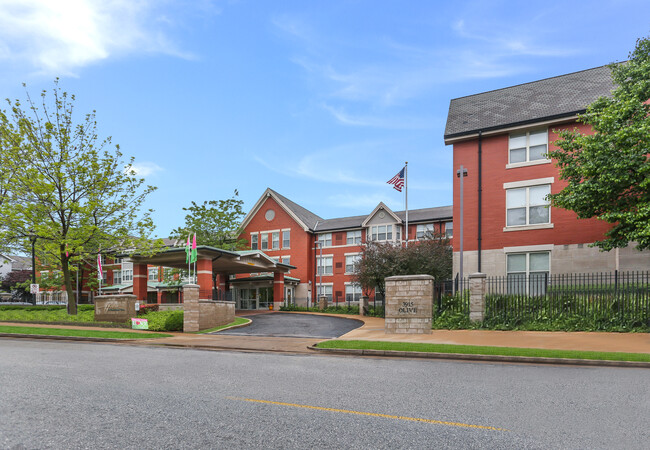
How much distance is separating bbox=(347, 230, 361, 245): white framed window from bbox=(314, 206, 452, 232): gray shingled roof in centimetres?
73

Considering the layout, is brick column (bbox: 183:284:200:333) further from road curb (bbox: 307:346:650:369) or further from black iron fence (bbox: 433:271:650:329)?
black iron fence (bbox: 433:271:650:329)

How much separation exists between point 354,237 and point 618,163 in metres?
32.2

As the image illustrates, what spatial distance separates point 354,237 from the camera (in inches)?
1875

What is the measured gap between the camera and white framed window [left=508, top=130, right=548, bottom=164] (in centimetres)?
2327

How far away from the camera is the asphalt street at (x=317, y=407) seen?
452 cm

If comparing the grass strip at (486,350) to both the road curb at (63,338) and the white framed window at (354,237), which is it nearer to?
the road curb at (63,338)

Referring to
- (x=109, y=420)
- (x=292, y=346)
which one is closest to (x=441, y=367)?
(x=292, y=346)

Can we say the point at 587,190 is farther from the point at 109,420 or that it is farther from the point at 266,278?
the point at 266,278

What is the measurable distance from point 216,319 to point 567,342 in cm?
1646

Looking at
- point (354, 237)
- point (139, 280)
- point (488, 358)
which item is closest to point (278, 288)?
point (354, 237)

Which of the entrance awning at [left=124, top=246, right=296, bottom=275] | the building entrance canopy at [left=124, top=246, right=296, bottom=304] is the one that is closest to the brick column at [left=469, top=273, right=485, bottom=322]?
the building entrance canopy at [left=124, top=246, right=296, bottom=304]

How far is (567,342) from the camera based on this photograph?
46.6ft

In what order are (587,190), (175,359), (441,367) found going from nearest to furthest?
(441,367), (175,359), (587,190)

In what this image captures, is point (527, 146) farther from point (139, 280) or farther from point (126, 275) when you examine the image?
point (126, 275)
